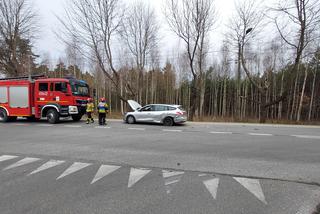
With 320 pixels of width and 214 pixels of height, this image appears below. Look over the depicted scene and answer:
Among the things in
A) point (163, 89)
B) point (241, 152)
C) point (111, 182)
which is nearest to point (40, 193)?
point (111, 182)

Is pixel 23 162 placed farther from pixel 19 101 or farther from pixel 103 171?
pixel 19 101

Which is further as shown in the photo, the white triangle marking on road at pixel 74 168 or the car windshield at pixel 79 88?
the car windshield at pixel 79 88

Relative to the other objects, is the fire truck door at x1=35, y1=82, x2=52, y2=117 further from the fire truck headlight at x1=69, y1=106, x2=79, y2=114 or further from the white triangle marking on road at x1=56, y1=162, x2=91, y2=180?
the white triangle marking on road at x1=56, y1=162, x2=91, y2=180

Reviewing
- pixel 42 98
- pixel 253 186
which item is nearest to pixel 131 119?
pixel 42 98

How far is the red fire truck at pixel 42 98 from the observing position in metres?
12.8

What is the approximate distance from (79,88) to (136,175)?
11466 mm

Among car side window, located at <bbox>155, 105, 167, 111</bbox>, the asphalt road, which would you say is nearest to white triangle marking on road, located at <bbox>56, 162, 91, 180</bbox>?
the asphalt road

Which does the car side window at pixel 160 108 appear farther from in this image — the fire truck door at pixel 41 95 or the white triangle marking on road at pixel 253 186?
the white triangle marking on road at pixel 253 186

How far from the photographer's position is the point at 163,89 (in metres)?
33.1

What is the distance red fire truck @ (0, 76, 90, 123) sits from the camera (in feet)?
42.1

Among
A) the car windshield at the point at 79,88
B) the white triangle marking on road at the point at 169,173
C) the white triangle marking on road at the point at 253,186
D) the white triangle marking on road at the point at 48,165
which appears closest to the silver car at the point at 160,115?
the car windshield at the point at 79,88

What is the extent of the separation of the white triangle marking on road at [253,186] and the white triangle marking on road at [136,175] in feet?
6.60

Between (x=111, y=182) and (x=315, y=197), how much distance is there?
146 inches

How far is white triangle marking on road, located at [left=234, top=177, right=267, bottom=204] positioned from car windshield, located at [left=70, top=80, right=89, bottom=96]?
40.7ft
